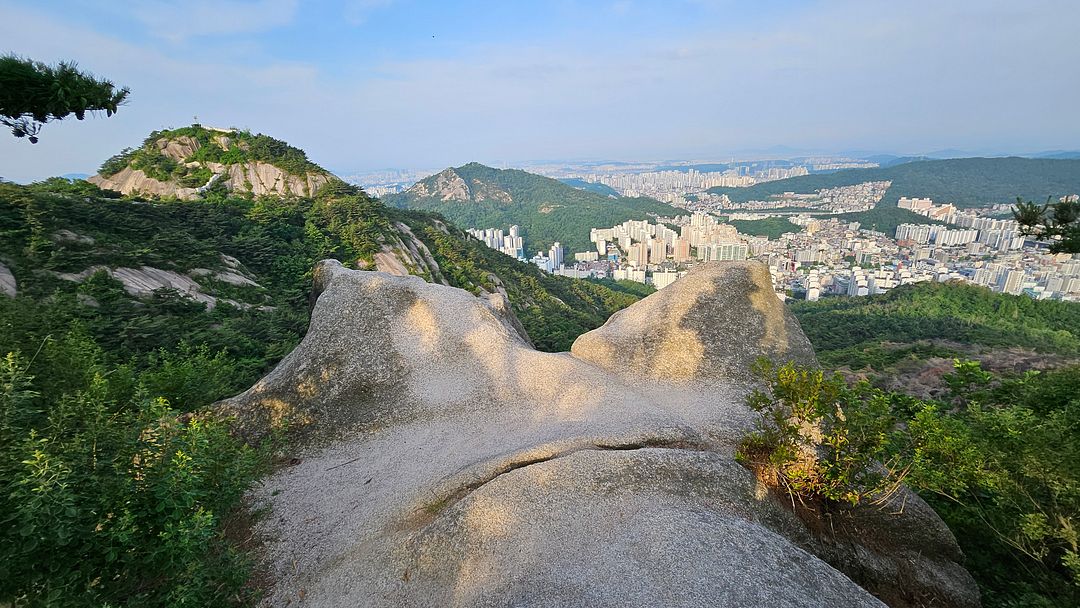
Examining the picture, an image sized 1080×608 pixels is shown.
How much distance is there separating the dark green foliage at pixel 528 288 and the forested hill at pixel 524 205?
250 ft

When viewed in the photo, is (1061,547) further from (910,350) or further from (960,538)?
(910,350)

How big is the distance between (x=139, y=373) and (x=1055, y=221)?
21653 millimetres

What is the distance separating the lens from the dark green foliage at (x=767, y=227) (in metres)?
136

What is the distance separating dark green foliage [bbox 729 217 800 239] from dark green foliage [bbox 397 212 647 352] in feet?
287

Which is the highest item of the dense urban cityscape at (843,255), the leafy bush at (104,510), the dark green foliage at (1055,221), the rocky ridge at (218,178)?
the rocky ridge at (218,178)

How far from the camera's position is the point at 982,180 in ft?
543

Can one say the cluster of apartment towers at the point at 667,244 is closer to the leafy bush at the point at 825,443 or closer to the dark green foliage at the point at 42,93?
the leafy bush at the point at 825,443

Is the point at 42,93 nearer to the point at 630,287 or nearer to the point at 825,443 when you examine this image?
the point at 825,443

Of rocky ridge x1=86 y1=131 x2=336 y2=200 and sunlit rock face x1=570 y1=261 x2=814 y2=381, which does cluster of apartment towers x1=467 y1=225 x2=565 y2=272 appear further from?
Result: sunlit rock face x1=570 y1=261 x2=814 y2=381

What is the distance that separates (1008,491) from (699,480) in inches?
200

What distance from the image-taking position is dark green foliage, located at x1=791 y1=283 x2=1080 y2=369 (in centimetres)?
3797

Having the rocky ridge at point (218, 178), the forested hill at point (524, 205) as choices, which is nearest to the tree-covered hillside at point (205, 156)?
the rocky ridge at point (218, 178)

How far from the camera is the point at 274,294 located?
99.0ft

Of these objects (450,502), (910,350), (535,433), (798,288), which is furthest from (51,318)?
(798,288)
